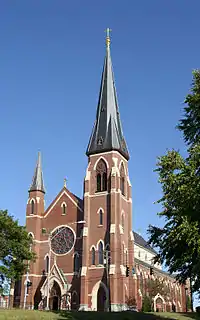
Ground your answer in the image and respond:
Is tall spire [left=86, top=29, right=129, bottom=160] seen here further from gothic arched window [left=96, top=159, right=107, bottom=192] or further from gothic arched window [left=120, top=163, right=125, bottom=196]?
gothic arched window [left=120, top=163, right=125, bottom=196]

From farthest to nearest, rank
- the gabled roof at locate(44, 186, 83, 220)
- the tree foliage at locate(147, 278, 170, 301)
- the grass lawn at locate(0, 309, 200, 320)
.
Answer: the tree foliage at locate(147, 278, 170, 301)
the gabled roof at locate(44, 186, 83, 220)
the grass lawn at locate(0, 309, 200, 320)

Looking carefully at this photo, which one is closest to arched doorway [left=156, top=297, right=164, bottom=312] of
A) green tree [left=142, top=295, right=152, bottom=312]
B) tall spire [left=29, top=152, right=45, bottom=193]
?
green tree [left=142, top=295, right=152, bottom=312]

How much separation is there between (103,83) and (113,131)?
9.72 m

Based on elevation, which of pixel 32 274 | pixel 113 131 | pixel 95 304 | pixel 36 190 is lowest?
pixel 95 304

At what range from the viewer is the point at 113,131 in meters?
60.1

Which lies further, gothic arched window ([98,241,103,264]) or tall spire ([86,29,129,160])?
tall spire ([86,29,129,160])

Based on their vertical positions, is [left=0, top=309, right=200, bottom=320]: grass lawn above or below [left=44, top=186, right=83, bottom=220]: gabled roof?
below

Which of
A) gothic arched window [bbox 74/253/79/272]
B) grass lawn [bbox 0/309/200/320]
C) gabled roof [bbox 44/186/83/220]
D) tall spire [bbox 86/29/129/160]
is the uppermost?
tall spire [bbox 86/29/129/160]

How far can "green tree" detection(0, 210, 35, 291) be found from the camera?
39125 millimetres

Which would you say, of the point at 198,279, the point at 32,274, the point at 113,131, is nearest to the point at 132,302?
the point at 32,274

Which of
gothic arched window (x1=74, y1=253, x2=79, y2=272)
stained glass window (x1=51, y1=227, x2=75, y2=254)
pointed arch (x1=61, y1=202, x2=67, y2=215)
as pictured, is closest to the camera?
gothic arched window (x1=74, y1=253, x2=79, y2=272)

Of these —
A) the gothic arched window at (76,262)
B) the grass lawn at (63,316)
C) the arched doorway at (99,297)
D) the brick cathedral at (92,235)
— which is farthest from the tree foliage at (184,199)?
the gothic arched window at (76,262)

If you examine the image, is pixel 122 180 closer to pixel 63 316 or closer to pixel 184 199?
pixel 63 316

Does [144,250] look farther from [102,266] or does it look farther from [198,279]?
[198,279]
